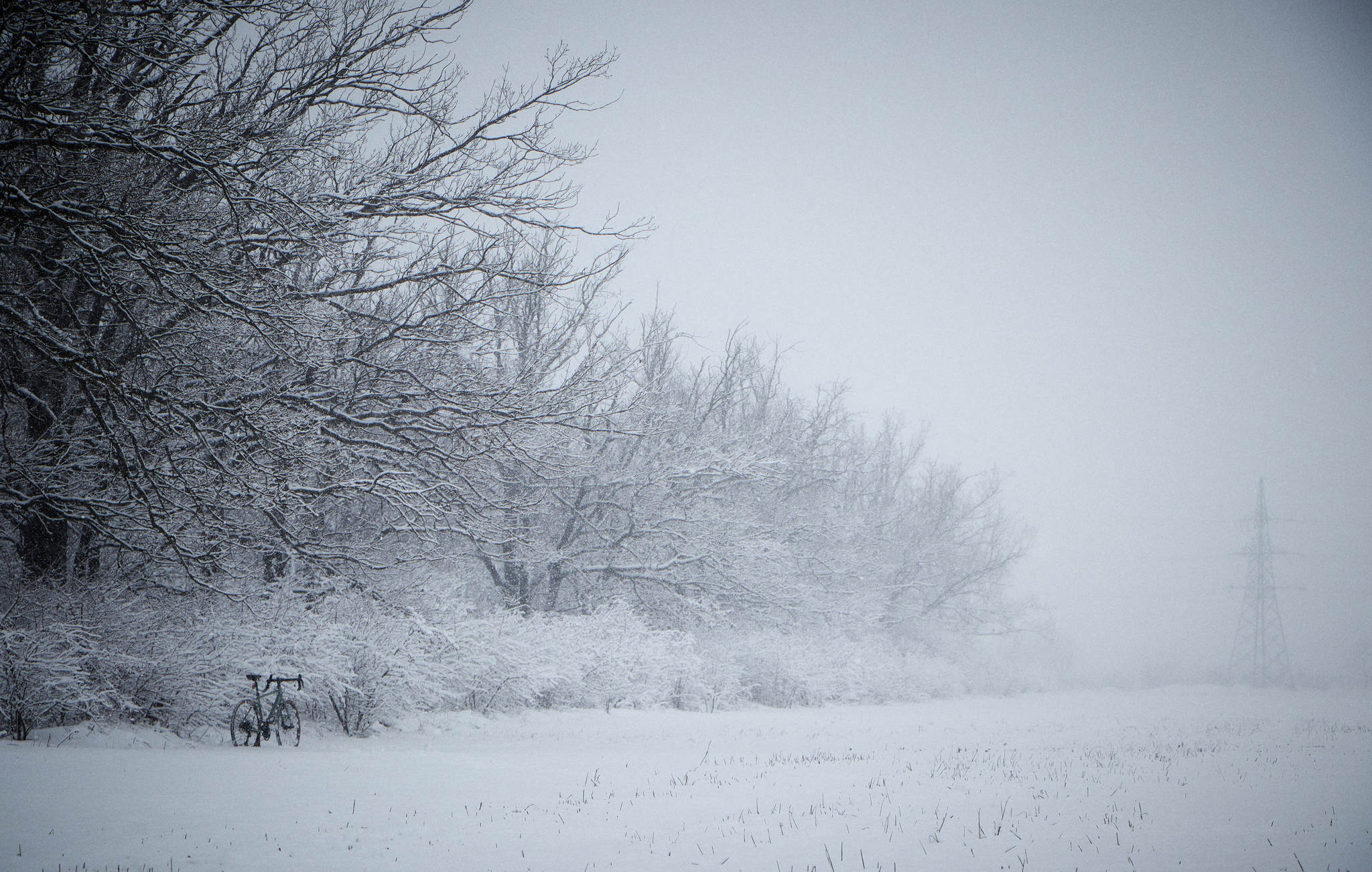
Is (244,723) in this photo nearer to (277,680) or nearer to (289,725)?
(289,725)

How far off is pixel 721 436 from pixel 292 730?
45.8 feet

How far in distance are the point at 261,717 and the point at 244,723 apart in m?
0.20

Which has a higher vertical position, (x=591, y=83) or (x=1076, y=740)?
(x=591, y=83)

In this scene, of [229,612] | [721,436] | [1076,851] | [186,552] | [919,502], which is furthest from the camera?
[919,502]

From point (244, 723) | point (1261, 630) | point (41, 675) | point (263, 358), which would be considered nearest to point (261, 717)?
point (244, 723)

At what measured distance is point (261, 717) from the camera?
10125mm

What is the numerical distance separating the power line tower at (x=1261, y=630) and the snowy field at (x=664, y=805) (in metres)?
27.0

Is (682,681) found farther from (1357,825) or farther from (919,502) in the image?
(919,502)

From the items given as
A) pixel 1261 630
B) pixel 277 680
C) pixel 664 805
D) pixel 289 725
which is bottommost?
pixel 1261 630

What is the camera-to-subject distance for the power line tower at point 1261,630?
34875 millimetres

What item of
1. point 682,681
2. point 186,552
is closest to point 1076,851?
point 186,552

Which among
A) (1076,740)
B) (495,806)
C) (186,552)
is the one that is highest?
(186,552)

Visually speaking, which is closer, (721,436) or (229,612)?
(229,612)

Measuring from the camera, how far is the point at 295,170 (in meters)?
9.09
